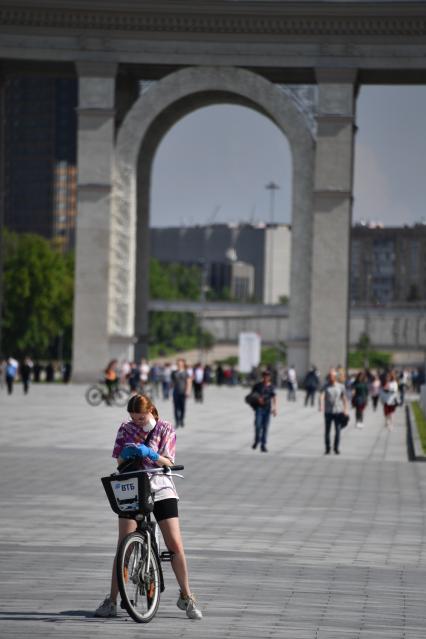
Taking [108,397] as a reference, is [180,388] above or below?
above

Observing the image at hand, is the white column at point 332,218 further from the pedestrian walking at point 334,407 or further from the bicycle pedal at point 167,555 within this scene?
the bicycle pedal at point 167,555

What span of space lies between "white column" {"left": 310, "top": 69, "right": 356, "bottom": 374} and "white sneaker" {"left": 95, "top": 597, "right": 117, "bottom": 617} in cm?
5702

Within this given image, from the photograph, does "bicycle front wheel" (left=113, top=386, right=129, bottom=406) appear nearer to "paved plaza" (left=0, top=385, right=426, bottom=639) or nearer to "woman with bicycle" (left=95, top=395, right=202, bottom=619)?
"paved plaza" (left=0, top=385, right=426, bottom=639)

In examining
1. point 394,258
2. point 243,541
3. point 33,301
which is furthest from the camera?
point 394,258

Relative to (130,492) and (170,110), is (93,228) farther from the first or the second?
(130,492)

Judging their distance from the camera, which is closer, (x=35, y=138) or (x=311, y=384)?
(x=311, y=384)

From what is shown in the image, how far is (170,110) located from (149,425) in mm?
60792

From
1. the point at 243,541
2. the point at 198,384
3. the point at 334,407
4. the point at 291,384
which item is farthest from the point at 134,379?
the point at 243,541

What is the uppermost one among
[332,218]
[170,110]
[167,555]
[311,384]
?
[170,110]

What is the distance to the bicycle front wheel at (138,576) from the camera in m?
11.1

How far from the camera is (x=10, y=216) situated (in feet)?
616

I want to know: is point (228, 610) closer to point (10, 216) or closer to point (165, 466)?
point (165, 466)

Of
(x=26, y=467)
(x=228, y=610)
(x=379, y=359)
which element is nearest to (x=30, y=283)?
(x=379, y=359)

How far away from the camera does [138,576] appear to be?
11.3 metres
